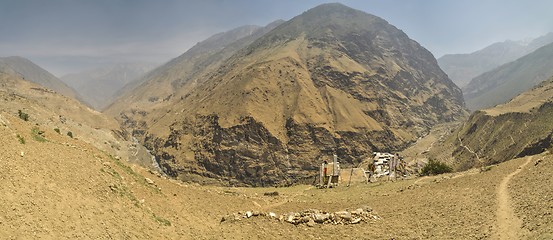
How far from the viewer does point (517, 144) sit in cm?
7906

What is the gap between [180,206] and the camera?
24031mm

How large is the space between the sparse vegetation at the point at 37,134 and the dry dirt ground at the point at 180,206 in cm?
32

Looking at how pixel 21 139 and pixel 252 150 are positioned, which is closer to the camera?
pixel 21 139

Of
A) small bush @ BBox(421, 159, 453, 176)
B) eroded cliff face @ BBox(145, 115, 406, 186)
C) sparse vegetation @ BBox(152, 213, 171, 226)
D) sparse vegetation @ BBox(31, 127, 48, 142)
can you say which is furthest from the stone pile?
eroded cliff face @ BBox(145, 115, 406, 186)

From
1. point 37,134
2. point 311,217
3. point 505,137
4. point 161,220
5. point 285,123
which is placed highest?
point 37,134

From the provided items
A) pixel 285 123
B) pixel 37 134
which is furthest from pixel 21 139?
pixel 285 123

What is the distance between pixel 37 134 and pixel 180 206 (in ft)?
34.9

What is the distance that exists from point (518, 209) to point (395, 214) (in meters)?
6.74

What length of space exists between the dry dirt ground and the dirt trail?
45mm

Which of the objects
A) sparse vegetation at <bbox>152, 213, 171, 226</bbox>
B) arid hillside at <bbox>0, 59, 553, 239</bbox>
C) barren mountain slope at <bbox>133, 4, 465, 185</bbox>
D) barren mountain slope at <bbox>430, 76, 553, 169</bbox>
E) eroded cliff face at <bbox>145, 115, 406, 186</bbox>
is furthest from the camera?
barren mountain slope at <bbox>133, 4, 465, 185</bbox>

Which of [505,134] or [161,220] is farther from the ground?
[161,220]

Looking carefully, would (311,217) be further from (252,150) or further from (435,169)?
(252,150)

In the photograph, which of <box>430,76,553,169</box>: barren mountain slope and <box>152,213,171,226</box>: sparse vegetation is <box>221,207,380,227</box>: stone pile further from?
<box>430,76,553,169</box>: barren mountain slope

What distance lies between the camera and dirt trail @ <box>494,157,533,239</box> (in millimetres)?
18266
